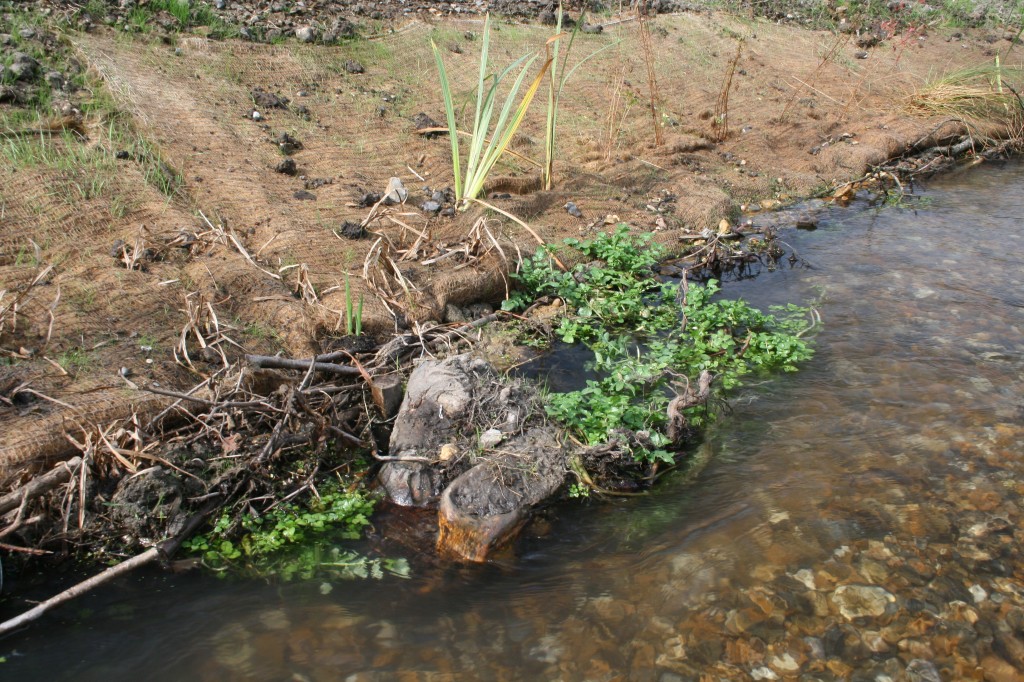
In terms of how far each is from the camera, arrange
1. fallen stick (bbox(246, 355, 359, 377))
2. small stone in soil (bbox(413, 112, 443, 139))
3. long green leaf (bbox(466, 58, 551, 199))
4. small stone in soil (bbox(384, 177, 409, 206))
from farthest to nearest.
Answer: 1. small stone in soil (bbox(413, 112, 443, 139))
2. small stone in soil (bbox(384, 177, 409, 206))
3. long green leaf (bbox(466, 58, 551, 199))
4. fallen stick (bbox(246, 355, 359, 377))

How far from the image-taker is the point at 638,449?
301 cm

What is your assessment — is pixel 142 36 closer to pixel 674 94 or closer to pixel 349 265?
pixel 349 265

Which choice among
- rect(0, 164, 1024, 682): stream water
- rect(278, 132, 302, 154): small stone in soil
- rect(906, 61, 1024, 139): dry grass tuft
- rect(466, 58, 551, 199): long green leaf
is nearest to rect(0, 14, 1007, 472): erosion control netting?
rect(278, 132, 302, 154): small stone in soil

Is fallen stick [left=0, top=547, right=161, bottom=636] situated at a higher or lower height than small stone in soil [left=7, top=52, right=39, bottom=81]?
lower

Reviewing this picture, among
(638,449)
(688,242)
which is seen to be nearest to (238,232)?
(638,449)

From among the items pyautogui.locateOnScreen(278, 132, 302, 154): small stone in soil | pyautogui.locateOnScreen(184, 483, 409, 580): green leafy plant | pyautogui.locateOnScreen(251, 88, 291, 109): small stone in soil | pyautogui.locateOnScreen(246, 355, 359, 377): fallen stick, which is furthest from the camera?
pyautogui.locateOnScreen(251, 88, 291, 109): small stone in soil

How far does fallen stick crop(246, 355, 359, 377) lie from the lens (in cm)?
305

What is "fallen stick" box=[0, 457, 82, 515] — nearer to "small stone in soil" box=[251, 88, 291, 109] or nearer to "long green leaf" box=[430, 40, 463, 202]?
"long green leaf" box=[430, 40, 463, 202]

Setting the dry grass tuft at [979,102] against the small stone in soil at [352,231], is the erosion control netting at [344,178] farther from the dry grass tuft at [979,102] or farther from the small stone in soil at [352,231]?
the dry grass tuft at [979,102]

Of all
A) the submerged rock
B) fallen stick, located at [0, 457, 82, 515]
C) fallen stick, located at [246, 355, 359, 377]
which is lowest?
the submerged rock

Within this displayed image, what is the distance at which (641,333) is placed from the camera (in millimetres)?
4074

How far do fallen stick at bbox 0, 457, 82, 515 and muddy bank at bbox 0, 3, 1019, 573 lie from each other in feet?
0.21

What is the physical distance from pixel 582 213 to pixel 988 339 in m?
2.37

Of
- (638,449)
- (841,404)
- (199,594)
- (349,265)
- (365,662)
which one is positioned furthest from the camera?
(349,265)
